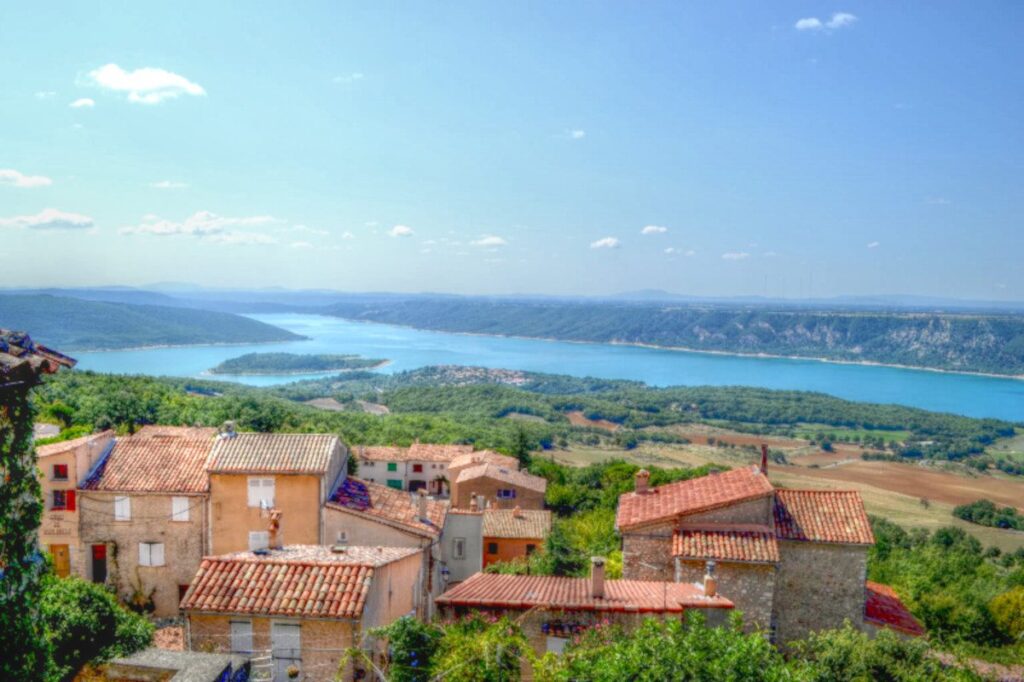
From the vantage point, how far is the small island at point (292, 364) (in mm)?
163750

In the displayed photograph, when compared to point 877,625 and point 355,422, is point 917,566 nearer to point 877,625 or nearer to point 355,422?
point 877,625

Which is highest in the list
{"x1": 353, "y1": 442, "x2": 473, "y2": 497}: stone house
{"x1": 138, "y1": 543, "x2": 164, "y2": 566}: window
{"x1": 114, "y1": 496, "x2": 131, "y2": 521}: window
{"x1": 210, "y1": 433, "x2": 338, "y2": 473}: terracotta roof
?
{"x1": 210, "y1": 433, "x2": 338, "y2": 473}: terracotta roof

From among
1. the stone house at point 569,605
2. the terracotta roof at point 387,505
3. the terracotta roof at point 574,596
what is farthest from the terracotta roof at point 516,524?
the stone house at point 569,605

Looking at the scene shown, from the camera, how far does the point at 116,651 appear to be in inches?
322

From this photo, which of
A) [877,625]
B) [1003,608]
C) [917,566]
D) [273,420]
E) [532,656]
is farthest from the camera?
[273,420]

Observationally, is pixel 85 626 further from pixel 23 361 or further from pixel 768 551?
pixel 768 551

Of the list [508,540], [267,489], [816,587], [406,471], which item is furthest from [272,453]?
[406,471]

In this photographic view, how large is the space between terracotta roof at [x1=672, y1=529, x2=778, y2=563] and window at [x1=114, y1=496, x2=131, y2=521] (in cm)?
1291

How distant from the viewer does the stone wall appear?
14.0 m

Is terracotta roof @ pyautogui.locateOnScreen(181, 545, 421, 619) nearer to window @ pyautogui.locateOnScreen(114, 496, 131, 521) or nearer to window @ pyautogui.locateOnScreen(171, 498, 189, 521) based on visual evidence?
window @ pyautogui.locateOnScreen(171, 498, 189, 521)

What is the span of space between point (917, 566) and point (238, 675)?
2536cm

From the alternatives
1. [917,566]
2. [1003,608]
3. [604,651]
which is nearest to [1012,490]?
[917,566]

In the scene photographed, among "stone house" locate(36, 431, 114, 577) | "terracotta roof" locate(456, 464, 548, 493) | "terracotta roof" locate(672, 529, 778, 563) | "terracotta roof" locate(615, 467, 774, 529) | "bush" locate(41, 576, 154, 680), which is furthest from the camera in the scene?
"terracotta roof" locate(456, 464, 548, 493)

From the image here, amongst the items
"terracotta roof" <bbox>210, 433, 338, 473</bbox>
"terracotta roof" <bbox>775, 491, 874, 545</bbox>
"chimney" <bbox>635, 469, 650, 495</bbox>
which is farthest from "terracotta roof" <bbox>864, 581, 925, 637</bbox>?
"terracotta roof" <bbox>210, 433, 338, 473</bbox>
